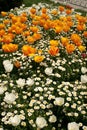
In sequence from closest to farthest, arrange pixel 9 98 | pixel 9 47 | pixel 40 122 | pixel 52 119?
pixel 40 122 < pixel 52 119 < pixel 9 98 < pixel 9 47

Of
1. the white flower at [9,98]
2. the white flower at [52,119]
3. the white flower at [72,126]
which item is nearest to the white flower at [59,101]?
the white flower at [52,119]

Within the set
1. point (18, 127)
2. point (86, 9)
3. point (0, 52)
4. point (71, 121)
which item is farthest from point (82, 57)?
point (86, 9)

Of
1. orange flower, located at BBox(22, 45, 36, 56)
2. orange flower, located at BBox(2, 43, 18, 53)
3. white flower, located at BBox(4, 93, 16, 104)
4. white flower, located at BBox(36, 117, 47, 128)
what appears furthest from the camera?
orange flower, located at BBox(2, 43, 18, 53)

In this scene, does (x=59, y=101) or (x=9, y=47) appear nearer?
(x=59, y=101)

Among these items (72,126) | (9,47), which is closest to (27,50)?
(9,47)

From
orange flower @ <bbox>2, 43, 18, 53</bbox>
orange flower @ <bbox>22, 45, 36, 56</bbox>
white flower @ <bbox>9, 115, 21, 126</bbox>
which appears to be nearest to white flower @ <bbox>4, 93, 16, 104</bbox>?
white flower @ <bbox>9, 115, 21, 126</bbox>

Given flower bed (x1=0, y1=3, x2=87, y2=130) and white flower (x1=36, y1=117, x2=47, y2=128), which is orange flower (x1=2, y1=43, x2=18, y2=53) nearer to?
flower bed (x1=0, y1=3, x2=87, y2=130)

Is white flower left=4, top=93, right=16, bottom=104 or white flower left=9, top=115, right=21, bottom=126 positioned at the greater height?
white flower left=4, top=93, right=16, bottom=104

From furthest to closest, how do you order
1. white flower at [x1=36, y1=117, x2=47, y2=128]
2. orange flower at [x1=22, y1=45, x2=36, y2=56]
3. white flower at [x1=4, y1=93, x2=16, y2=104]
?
orange flower at [x1=22, y1=45, x2=36, y2=56], white flower at [x1=4, y1=93, x2=16, y2=104], white flower at [x1=36, y1=117, x2=47, y2=128]

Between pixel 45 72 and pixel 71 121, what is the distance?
109 centimetres

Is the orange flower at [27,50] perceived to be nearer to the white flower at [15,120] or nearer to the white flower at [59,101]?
the white flower at [59,101]

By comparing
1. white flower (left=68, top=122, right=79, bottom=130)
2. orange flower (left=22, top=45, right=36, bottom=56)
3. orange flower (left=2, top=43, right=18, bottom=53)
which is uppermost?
orange flower (left=2, top=43, right=18, bottom=53)

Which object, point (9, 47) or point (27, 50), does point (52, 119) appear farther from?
point (9, 47)

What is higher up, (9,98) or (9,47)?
(9,47)
